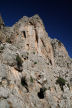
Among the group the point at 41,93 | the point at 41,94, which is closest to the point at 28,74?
the point at 41,93

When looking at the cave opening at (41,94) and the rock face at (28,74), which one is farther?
the cave opening at (41,94)

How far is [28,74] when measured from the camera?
30.0 meters

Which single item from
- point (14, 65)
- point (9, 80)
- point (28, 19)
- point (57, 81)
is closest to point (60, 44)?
point (28, 19)

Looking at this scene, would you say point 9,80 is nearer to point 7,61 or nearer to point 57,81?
point 7,61

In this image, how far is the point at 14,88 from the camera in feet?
76.0

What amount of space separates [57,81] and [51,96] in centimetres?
709

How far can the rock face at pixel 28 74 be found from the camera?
74.9ft

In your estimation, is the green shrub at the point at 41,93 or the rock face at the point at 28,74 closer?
the rock face at the point at 28,74

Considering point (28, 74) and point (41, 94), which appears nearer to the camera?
point (41, 94)

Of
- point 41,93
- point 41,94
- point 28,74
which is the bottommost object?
point 41,94

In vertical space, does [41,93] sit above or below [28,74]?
below

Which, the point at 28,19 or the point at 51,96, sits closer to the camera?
the point at 51,96

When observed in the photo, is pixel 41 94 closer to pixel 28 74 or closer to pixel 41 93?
pixel 41 93

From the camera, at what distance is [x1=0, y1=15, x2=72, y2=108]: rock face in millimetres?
22844
